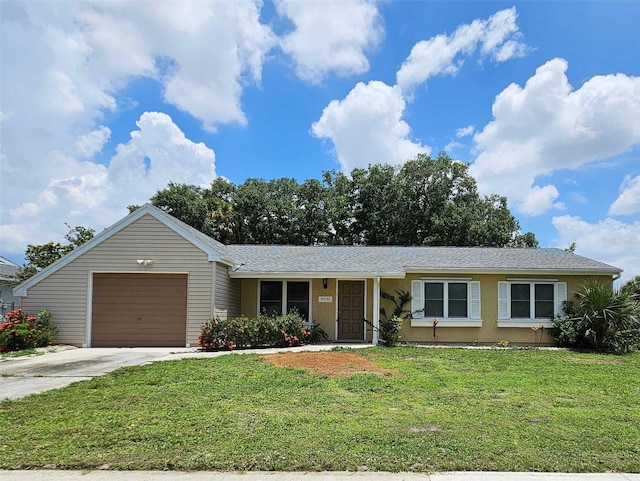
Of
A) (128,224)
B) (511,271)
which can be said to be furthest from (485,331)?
(128,224)

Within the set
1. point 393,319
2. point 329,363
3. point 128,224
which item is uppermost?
point 128,224

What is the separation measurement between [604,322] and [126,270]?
1521 centimetres

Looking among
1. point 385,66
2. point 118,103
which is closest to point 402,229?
point 385,66

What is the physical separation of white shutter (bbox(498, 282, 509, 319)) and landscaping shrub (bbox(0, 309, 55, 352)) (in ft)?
48.5

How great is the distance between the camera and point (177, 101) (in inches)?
718

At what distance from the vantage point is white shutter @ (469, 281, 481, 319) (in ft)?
51.4

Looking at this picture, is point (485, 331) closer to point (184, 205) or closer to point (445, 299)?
point (445, 299)

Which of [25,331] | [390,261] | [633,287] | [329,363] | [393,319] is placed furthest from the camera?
[633,287]

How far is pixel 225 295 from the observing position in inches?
603

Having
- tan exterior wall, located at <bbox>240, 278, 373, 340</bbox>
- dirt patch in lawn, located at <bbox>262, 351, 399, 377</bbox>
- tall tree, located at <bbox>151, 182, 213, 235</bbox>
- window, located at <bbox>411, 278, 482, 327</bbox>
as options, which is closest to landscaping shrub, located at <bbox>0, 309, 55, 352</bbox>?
dirt patch in lawn, located at <bbox>262, 351, 399, 377</bbox>

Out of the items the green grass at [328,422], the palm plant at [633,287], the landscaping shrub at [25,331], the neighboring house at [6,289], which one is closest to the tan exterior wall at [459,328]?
the palm plant at [633,287]

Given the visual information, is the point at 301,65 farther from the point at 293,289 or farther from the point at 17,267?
the point at 17,267

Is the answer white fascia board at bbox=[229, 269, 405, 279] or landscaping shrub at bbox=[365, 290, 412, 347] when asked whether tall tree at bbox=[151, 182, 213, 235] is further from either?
landscaping shrub at bbox=[365, 290, 412, 347]

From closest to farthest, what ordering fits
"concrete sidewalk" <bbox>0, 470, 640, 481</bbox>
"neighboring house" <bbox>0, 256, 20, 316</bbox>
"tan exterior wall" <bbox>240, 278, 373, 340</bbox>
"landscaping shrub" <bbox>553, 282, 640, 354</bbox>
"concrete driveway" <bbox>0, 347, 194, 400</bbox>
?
"concrete sidewalk" <bbox>0, 470, 640, 481</bbox>
"concrete driveway" <bbox>0, 347, 194, 400</bbox>
"landscaping shrub" <bbox>553, 282, 640, 354</bbox>
"tan exterior wall" <bbox>240, 278, 373, 340</bbox>
"neighboring house" <bbox>0, 256, 20, 316</bbox>
